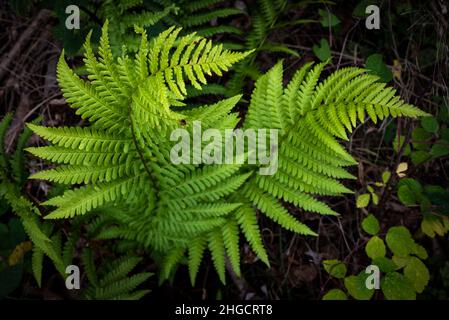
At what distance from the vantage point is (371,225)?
104 inches

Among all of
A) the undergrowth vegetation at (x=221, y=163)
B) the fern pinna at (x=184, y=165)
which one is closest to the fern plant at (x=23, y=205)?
the undergrowth vegetation at (x=221, y=163)

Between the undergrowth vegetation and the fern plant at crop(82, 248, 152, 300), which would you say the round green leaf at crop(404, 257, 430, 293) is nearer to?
the undergrowth vegetation

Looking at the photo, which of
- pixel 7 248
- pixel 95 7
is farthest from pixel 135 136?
pixel 7 248

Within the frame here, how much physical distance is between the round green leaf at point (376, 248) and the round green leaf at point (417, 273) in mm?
172

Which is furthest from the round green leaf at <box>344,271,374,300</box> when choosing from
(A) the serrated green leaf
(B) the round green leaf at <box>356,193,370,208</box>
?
(B) the round green leaf at <box>356,193,370,208</box>

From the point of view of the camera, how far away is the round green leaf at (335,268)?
2.67 m

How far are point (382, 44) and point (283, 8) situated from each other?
863 millimetres

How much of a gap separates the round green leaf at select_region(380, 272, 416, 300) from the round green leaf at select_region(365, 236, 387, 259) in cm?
16

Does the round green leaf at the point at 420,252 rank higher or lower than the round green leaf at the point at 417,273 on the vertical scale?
higher

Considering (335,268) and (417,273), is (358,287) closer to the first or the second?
(335,268)

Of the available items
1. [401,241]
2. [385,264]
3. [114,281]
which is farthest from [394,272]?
[114,281]

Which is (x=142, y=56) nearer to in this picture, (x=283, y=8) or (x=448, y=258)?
(x=283, y=8)

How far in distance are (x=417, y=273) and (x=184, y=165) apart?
1667 mm

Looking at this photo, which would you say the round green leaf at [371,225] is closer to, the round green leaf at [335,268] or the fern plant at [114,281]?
the round green leaf at [335,268]
